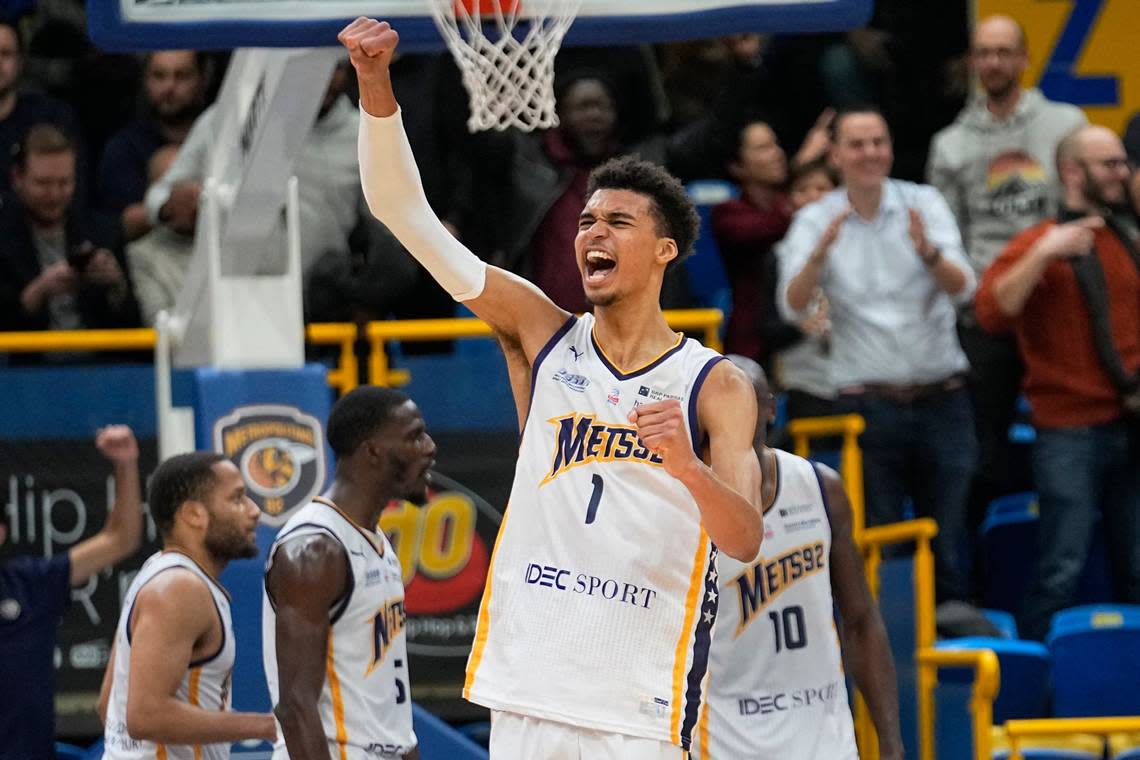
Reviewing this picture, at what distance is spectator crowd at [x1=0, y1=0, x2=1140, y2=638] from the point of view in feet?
28.0

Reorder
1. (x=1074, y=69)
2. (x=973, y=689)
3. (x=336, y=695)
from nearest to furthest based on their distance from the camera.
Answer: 1. (x=336, y=695)
2. (x=973, y=689)
3. (x=1074, y=69)

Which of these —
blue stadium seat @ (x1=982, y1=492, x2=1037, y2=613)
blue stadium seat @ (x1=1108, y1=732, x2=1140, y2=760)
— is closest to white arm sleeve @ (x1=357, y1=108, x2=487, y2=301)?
blue stadium seat @ (x1=1108, y1=732, x2=1140, y2=760)

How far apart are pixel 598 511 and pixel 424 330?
3.75 meters

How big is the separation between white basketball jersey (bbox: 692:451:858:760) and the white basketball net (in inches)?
60.9

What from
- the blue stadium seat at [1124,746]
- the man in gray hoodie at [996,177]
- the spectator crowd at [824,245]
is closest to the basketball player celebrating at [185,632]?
the spectator crowd at [824,245]

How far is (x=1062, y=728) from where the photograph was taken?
7754 mm

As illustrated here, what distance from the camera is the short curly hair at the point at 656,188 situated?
475 cm

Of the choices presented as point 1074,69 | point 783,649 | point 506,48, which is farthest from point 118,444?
point 1074,69

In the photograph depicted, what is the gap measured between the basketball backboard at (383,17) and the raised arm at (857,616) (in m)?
1.53

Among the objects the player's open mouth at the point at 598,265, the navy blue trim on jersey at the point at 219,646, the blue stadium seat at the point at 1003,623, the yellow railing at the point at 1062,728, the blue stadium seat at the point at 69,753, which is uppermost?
the player's open mouth at the point at 598,265

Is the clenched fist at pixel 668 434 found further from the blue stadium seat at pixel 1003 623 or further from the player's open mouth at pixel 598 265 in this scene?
the blue stadium seat at pixel 1003 623

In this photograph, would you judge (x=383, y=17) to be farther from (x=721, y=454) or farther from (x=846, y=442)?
(x=846, y=442)

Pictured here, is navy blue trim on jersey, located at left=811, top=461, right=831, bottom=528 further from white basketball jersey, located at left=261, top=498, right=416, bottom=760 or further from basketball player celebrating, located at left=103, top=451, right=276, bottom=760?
basketball player celebrating, located at left=103, top=451, right=276, bottom=760

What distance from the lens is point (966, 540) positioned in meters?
8.99
